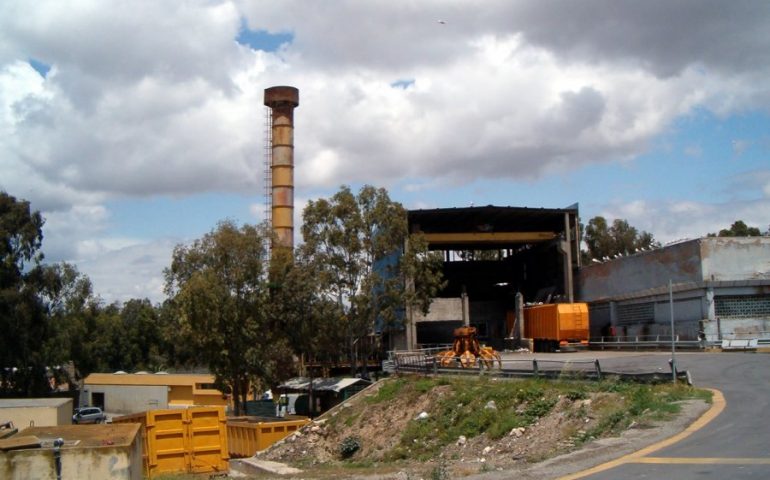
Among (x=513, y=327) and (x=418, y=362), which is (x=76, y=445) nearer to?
(x=418, y=362)

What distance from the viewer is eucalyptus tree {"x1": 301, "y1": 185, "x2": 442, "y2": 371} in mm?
43906

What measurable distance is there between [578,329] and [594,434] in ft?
103

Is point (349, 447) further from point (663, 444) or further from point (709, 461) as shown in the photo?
point (709, 461)

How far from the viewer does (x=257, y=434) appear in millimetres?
28875

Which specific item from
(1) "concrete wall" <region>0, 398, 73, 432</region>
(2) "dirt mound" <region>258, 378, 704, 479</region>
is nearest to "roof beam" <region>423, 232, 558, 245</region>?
(2) "dirt mound" <region>258, 378, 704, 479</region>

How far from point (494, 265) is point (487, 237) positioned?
44.7 feet

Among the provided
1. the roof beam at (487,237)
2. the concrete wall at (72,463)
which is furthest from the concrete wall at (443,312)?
the concrete wall at (72,463)

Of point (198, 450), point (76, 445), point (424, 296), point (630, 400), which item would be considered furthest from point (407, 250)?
point (76, 445)

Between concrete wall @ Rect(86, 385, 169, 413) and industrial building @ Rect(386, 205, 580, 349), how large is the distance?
18561 millimetres

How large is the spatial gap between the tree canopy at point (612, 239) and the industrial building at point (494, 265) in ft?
98.7

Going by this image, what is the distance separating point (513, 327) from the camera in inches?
2256

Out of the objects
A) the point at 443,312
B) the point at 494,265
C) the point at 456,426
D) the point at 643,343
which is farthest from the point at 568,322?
the point at 456,426

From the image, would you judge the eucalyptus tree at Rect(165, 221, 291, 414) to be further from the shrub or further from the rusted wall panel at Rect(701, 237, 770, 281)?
the rusted wall panel at Rect(701, 237, 770, 281)

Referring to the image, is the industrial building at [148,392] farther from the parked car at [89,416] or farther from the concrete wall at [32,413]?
the concrete wall at [32,413]
